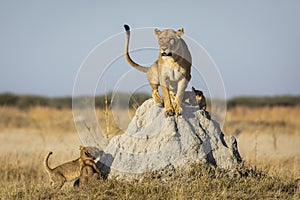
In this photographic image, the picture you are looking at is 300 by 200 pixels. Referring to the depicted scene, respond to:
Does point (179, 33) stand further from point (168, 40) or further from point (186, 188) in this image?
point (186, 188)

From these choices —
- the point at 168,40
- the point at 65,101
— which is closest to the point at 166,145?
the point at 168,40

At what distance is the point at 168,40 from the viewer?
7.00m

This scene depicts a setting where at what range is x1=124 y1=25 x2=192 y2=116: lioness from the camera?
705cm

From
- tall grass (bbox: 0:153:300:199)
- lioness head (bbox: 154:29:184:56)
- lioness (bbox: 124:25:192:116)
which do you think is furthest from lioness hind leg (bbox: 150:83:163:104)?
tall grass (bbox: 0:153:300:199)

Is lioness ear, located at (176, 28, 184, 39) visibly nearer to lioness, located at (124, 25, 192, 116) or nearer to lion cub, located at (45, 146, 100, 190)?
lioness, located at (124, 25, 192, 116)

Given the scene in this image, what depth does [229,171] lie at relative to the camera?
23.1ft

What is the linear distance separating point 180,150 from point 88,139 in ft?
6.32

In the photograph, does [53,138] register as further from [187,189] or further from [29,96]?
[29,96]

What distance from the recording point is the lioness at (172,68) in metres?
7.05

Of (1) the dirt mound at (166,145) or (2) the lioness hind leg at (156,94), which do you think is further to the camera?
(2) the lioness hind leg at (156,94)

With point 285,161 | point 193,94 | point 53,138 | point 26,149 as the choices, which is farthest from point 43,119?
point 193,94

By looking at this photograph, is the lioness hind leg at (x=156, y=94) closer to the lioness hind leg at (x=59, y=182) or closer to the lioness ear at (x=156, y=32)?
the lioness ear at (x=156, y=32)

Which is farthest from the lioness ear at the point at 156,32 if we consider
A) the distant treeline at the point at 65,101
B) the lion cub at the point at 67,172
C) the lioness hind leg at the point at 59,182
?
the distant treeline at the point at 65,101

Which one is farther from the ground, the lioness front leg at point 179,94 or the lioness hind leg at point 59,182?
the lioness front leg at point 179,94
